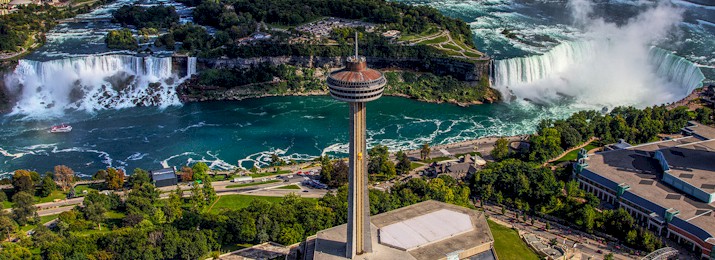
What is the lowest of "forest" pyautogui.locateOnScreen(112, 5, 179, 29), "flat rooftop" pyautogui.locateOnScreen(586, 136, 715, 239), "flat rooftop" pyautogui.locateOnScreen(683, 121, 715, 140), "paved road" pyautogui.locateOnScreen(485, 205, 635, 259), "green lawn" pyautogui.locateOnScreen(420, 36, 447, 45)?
"paved road" pyautogui.locateOnScreen(485, 205, 635, 259)

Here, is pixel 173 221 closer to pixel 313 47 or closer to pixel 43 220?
pixel 43 220

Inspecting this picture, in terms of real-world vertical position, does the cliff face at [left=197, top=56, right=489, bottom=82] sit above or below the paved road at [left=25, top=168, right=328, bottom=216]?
above

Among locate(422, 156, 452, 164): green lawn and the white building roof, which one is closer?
the white building roof

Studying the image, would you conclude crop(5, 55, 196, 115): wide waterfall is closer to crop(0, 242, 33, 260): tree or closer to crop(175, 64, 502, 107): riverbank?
crop(175, 64, 502, 107): riverbank

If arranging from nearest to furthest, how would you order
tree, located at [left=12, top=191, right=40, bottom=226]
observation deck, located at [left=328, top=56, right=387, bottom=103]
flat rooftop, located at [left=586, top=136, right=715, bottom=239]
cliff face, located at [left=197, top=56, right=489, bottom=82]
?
observation deck, located at [left=328, top=56, right=387, bottom=103] < flat rooftop, located at [left=586, top=136, right=715, bottom=239] < tree, located at [left=12, top=191, right=40, bottom=226] < cliff face, located at [left=197, top=56, right=489, bottom=82]

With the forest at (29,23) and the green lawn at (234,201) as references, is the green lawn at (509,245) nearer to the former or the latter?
the green lawn at (234,201)

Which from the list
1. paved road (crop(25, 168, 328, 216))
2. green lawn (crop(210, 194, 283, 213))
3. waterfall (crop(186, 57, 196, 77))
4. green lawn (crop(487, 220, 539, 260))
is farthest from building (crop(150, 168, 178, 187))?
waterfall (crop(186, 57, 196, 77))

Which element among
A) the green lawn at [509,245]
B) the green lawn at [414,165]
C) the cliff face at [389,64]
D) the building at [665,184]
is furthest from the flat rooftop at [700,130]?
the cliff face at [389,64]
